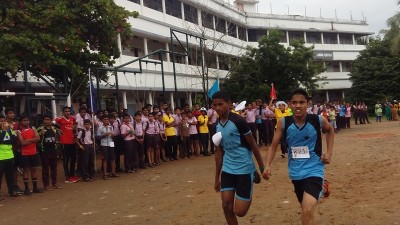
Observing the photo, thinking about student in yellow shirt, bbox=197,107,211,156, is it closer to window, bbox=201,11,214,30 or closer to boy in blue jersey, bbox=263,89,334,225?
boy in blue jersey, bbox=263,89,334,225

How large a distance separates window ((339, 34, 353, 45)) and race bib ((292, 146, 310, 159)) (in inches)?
2000

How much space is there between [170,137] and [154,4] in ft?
53.2

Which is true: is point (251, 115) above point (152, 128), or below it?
above

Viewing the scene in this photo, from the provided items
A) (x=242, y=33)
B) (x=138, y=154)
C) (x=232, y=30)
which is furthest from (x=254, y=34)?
(x=138, y=154)

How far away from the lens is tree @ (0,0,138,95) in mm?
12055

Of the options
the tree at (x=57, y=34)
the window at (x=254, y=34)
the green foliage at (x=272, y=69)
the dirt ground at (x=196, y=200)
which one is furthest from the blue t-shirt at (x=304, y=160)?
the window at (x=254, y=34)

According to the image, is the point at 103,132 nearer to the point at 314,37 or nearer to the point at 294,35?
the point at 294,35

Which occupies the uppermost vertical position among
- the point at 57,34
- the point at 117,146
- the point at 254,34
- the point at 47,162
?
the point at 254,34

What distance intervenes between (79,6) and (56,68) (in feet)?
7.23

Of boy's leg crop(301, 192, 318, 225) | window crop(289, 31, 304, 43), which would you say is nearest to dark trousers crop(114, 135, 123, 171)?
boy's leg crop(301, 192, 318, 225)

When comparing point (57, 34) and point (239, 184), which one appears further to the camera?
point (57, 34)

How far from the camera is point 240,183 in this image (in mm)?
4949

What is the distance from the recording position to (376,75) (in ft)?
137

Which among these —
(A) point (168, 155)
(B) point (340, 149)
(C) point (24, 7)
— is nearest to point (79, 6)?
(C) point (24, 7)
